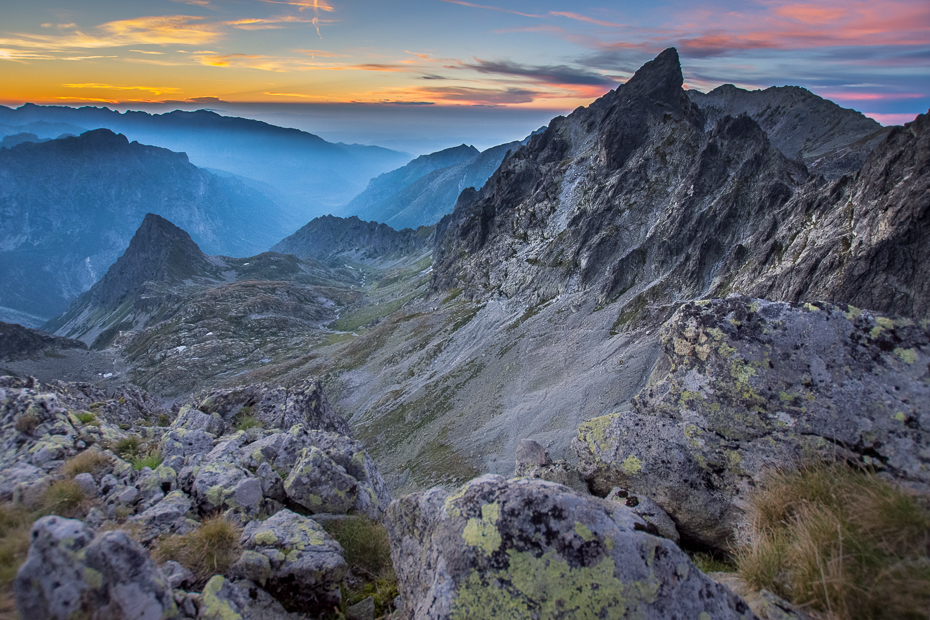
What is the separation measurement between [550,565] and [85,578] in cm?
600

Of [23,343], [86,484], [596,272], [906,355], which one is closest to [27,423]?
[86,484]

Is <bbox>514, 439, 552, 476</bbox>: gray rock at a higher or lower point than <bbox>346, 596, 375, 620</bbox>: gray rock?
lower

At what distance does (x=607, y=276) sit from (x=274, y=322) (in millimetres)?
130589

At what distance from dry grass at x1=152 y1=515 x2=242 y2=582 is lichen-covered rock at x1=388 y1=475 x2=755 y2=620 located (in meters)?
3.73

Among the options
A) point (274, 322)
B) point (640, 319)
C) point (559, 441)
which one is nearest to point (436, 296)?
point (274, 322)

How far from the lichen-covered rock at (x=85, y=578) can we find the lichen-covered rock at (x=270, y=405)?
18.6 m

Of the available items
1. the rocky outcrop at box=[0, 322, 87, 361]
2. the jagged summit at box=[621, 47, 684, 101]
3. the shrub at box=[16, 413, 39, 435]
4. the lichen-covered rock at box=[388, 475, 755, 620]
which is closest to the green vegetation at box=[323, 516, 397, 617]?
the lichen-covered rock at box=[388, 475, 755, 620]

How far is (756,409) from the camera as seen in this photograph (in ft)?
32.8

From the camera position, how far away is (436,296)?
465 feet

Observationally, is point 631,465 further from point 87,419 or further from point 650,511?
point 87,419

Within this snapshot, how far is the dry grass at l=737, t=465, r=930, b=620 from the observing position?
489 centimetres

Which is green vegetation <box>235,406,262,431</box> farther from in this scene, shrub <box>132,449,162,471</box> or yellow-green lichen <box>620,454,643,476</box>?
yellow-green lichen <box>620,454,643,476</box>

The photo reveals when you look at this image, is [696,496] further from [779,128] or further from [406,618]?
[779,128]

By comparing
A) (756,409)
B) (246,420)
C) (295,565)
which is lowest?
(246,420)
